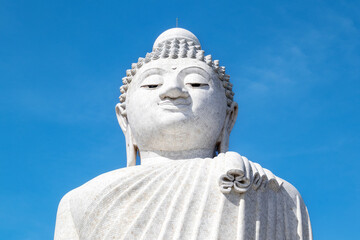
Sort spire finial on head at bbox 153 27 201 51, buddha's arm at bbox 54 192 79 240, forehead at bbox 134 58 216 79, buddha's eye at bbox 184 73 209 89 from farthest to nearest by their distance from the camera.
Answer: spire finial on head at bbox 153 27 201 51
forehead at bbox 134 58 216 79
buddha's eye at bbox 184 73 209 89
buddha's arm at bbox 54 192 79 240

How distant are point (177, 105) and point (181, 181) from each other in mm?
1235

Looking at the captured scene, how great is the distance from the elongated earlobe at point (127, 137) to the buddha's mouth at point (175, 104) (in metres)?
0.86

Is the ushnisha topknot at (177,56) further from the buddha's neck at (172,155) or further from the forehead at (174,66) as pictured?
the buddha's neck at (172,155)

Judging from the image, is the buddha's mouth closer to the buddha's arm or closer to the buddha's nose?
the buddha's nose

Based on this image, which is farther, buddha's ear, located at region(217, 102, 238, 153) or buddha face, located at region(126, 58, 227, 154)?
buddha's ear, located at region(217, 102, 238, 153)

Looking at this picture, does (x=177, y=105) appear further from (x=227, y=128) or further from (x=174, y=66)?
(x=227, y=128)

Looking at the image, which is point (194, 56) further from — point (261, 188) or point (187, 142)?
point (261, 188)

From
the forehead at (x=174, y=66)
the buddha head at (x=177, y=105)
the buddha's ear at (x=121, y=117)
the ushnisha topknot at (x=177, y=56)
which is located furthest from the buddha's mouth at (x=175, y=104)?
the buddha's ear at (x=121, y=117)

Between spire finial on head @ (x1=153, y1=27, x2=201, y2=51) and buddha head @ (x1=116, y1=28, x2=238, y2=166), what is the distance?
304mm

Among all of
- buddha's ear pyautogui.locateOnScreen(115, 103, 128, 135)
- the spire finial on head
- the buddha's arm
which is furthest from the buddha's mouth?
the buddha's arm

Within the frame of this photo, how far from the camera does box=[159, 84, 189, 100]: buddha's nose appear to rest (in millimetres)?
9031

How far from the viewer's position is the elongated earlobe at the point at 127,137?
973cm

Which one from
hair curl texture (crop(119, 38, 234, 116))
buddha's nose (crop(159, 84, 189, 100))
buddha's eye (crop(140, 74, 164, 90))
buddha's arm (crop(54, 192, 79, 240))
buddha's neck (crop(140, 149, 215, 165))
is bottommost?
buddha's arm (crop(54, 192, 79, 240))

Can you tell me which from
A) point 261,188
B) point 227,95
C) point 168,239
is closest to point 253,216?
point 261,188
